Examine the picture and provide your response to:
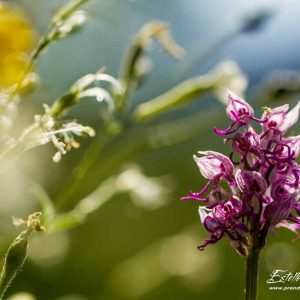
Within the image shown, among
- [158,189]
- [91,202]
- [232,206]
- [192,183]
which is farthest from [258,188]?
[192,183]

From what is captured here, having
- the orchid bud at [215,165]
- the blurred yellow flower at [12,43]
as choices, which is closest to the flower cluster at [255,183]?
the orchid bud at [215,165]

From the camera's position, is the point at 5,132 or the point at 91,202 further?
the point at 91,202

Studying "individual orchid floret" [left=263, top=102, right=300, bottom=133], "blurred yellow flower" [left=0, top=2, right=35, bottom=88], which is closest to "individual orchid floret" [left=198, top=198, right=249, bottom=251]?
"individual orchid floret" [left=263, top=102, right=300, bottom=133]

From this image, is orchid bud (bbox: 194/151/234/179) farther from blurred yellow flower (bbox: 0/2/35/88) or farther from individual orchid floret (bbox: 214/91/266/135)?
blurred yellow flower (bbox: 0/2/35/88)

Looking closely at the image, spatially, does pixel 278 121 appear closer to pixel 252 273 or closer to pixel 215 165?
pixel 215 165

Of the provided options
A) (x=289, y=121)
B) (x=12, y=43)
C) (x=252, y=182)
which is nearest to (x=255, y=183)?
(x=252, y=182)

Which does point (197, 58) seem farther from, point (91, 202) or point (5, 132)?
point (5, 132)

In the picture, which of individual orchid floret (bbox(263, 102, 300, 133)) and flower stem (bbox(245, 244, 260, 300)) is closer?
flower stem (bbox(245, 244, 260, 300))
